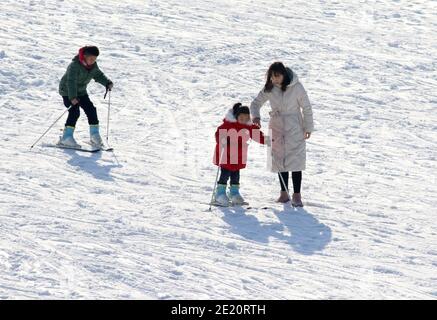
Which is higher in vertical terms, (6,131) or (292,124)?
(292,124)

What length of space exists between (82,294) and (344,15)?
48.6 feet

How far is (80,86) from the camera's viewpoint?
1259cm

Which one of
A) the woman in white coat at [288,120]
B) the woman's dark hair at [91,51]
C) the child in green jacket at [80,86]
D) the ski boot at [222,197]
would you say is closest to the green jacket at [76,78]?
the child in green jacket at [80,86]

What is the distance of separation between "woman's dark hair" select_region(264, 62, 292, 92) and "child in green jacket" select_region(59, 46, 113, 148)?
2.85 meters

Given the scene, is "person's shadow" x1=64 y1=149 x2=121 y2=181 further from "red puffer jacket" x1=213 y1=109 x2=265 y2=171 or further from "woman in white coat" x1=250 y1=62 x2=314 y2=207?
"woman in white coat" x1=250 y1=62 x2=314 y2=207

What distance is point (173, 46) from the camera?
18906 millimetres

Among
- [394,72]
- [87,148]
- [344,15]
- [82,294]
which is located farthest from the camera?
[344,15]

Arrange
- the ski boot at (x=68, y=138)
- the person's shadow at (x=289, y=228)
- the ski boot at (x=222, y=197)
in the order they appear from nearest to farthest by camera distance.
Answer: the person's shadow at (x=289, y=228) → the ski boot at (x=222, y=197) → the ski boot at (x=68, y=138)

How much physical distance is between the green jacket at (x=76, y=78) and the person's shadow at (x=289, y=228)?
115 inches

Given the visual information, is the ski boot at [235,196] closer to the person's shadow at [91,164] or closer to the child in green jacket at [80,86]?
the person's shadow at [91,164]

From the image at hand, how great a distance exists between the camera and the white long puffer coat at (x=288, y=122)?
10.4 m
